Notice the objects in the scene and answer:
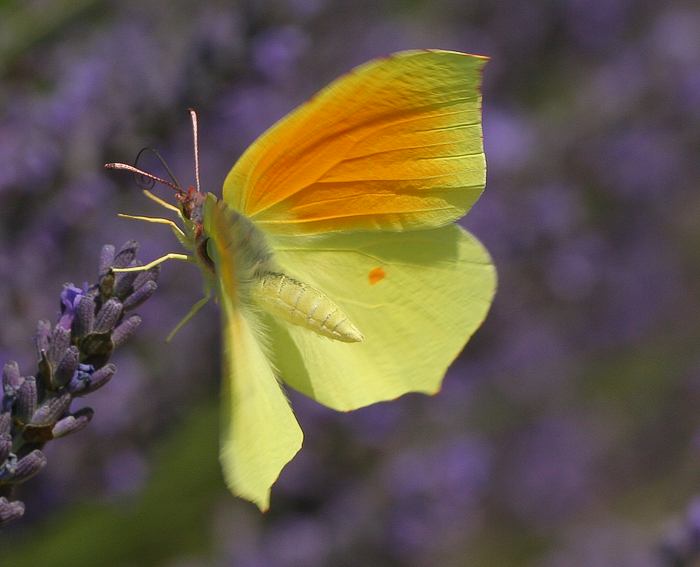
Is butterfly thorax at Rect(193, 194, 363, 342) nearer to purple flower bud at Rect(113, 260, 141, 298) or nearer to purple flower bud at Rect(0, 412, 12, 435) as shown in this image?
purple flower bud at Rect(113, 260, 141, 298)

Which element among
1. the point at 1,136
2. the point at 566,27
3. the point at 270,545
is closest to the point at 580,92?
the point at 566,27

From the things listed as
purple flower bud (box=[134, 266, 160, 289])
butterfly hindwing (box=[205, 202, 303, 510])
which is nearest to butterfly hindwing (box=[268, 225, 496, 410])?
butterfly hindwing (box=[205, 202, 303, 510])

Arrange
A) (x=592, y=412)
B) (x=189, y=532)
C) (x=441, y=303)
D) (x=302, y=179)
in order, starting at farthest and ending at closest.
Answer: (x=592, y=412), (x=189, y=532), (x=441, y=303), (x=302, y=179)

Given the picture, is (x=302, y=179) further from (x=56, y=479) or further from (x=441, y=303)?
(x=56, y=479)

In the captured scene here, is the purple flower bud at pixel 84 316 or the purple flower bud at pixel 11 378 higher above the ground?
the purple flower bud at pixel 84 316

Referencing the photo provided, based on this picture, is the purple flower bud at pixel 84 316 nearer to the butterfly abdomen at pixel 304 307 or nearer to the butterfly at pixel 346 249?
the butterfly at pixel 346 249

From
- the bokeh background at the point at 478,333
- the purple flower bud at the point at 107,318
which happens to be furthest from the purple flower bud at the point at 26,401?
the bokeh background at the point at 478,333
